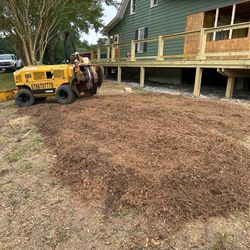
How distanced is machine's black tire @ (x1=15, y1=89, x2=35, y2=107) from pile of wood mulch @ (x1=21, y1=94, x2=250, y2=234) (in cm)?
224

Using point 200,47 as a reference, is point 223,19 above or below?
above

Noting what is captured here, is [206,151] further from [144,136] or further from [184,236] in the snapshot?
[184,236]

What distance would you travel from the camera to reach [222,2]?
9.70 metres

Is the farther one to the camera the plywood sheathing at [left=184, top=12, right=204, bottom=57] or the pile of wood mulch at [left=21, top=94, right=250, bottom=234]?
the plywood sheathing at [left=184, top=12, right=204, bottom=57]

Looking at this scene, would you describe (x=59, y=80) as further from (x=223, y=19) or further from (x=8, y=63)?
(x=8, y=63)

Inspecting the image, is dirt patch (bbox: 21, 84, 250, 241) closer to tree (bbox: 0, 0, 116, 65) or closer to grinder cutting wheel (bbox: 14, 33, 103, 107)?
grinder cutting wheel (bbox: 14, 33, 103, 107)

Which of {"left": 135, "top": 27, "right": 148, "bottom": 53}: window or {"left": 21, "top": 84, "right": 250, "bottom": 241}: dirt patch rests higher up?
{"left": 135, "top": 27, "right": 148, "bottom": 53}: window

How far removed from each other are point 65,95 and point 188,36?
21.8 feet

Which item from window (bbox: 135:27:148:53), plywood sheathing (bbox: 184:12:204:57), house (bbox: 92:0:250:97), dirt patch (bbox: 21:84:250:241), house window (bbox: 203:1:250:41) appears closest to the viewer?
dirt patch (bbox: 21:84:250:241)

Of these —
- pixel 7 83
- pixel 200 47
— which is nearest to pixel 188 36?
pixel 200 47

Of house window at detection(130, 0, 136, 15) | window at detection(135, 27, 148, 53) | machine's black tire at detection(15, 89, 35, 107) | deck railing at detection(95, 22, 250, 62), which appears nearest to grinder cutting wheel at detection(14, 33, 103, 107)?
machine's black tire at detection(15, 89, 35, 107)

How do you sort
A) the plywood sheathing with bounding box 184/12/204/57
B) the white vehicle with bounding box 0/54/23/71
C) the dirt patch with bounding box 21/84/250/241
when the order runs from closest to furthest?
1. the dirt patch with bounding box 21/84/250/241
2. the plywood sheathing with bounding box 184/12/204/57
3. the white vehicle with bounding box 0/54/23/71

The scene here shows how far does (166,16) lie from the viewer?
41.3 ft

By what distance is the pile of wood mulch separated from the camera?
2.62 m
